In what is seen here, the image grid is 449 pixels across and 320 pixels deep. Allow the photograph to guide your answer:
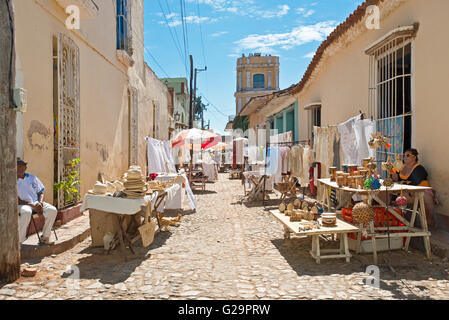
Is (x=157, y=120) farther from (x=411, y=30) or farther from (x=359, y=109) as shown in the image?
(x=411, y=30)

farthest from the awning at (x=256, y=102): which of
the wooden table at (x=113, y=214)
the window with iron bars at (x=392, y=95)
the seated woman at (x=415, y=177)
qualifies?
the wooden table at (x=113, y=214)

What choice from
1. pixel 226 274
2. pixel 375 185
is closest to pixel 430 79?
pixel 375 185

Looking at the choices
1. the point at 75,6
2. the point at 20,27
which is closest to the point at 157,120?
the point at 75,6

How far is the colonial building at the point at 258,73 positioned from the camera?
3947 cm

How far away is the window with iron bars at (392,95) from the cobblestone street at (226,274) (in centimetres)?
230

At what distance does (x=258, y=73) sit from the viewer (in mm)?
40156

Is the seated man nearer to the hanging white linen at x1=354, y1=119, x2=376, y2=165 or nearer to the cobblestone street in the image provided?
the cobblestone street

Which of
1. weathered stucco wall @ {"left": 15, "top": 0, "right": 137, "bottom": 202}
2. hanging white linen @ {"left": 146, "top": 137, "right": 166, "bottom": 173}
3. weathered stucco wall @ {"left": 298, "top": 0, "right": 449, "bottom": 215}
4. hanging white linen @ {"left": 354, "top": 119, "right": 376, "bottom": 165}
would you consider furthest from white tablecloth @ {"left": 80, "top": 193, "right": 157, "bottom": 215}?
weathered stucco wall @ {"left": 298, "top": 0, "right": 449, "bottom": 215}

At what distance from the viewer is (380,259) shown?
4.54 meters

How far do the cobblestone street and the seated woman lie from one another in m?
0.79

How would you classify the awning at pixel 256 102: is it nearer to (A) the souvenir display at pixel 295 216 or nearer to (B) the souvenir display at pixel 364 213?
(A) the souvenir display at pixel 295 216
